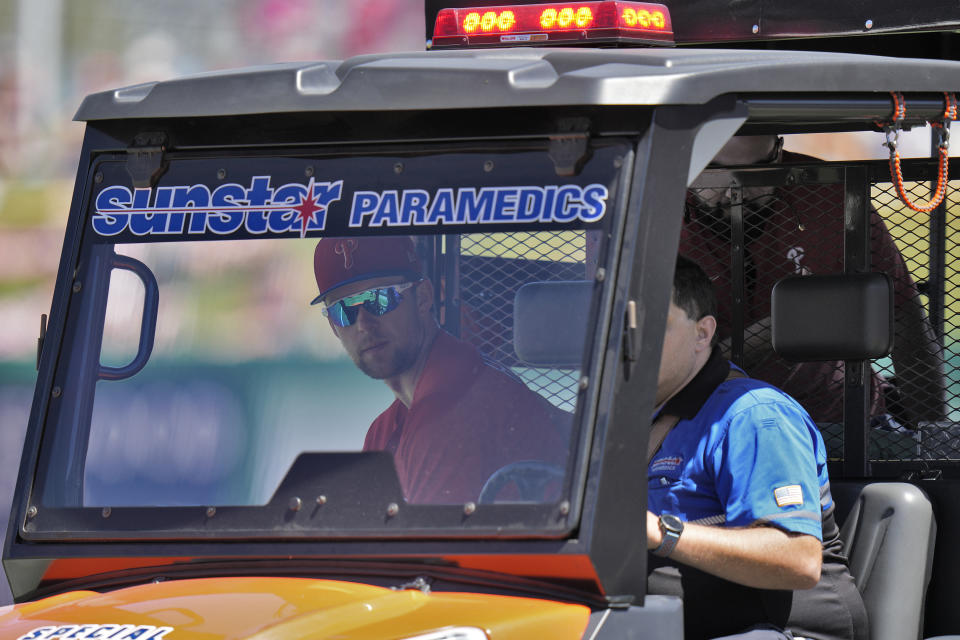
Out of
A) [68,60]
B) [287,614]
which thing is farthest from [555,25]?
[68,60]

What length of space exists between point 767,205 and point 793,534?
1263 millimetres

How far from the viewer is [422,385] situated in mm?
2469

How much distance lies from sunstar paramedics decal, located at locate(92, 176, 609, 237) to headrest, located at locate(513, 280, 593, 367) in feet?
0.42

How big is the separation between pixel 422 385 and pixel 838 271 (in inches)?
61.8

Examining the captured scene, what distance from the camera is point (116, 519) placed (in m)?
2.46

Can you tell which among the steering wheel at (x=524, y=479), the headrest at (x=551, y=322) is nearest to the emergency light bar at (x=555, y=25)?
the headrest at (x=551, y=322)

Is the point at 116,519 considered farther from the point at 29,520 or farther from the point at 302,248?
the point at 302,248

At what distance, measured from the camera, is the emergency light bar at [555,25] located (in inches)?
119

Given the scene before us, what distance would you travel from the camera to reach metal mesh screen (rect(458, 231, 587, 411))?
7.80 feet

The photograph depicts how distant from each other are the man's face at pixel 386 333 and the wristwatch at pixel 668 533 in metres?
0.55

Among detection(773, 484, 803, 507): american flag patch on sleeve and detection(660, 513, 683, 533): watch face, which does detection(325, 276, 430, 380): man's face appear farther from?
detection(773, 484, 803, 507): american flag patch on sleeve

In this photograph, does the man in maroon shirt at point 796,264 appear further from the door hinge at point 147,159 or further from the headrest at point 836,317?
the door hinge at point 147,159

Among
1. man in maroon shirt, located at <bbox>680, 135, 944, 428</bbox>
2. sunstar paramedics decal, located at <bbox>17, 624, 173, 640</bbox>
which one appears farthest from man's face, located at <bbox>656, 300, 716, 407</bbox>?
sunstar paramedics decal, located at <bbox>17, 624, 173, 640</bbox>

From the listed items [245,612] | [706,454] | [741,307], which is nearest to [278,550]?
[245,612]
